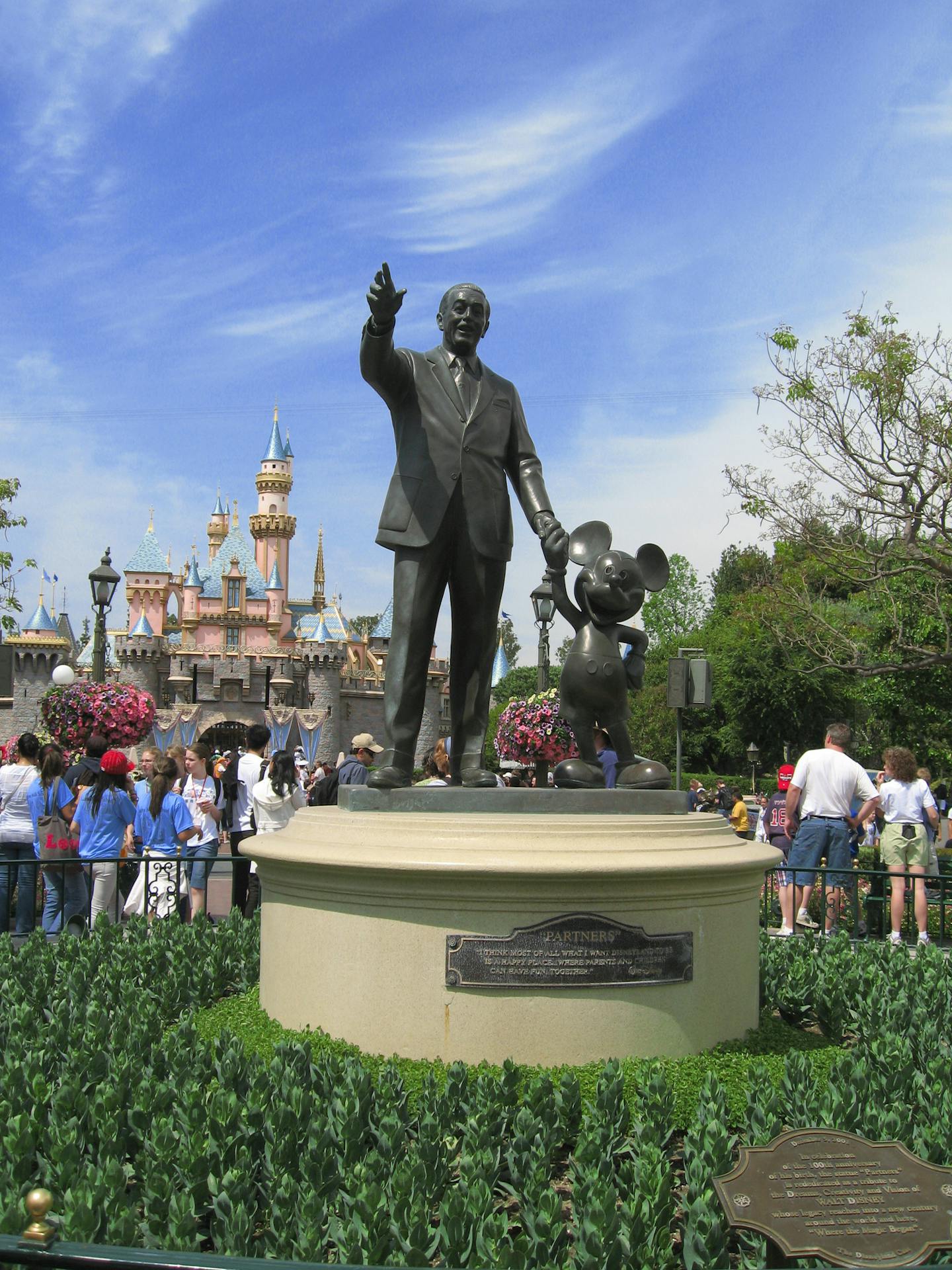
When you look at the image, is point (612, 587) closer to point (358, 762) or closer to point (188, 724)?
Answer: point (358, 762)

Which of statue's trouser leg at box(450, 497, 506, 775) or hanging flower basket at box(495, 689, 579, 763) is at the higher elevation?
statue's trouser leg at box(450, 497, 506, 775)

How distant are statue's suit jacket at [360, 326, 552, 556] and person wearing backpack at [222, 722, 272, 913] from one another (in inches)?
185

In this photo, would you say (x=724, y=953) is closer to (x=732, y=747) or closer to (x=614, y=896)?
(x=614, y=896)

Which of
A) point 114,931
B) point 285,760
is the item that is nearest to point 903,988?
point 114,931

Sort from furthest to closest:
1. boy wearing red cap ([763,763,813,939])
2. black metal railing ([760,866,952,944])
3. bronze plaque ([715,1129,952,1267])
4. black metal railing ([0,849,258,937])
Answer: boy wearing red cap ([763,763,813,939])
black metal railing ([760,866,952,944])
black metal railing ([0,849,258,937])
bronze plaque ([715,1129,952,1267])

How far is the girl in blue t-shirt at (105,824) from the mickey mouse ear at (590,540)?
4537 millimetres

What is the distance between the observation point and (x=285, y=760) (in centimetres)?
944

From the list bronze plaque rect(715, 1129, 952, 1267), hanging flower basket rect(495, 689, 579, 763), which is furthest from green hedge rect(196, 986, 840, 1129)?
hanging flower basket rect(495, 689, 579, 763)

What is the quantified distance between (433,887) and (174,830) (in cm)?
551

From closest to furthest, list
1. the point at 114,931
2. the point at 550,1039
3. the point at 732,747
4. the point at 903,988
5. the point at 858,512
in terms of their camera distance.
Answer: the point at 550,1039, the point at 903,988, the point at 114,931, the point at 858,512, the point at 732,747

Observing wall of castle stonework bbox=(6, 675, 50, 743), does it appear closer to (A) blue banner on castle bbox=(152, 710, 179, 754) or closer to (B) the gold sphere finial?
(A) blue banner on castle bbox=(152, 710, 179, 754)

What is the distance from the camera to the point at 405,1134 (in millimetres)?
3830

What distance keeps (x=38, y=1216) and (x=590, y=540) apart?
4.69 meters

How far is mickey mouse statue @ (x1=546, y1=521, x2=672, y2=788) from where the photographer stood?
5.85 m
